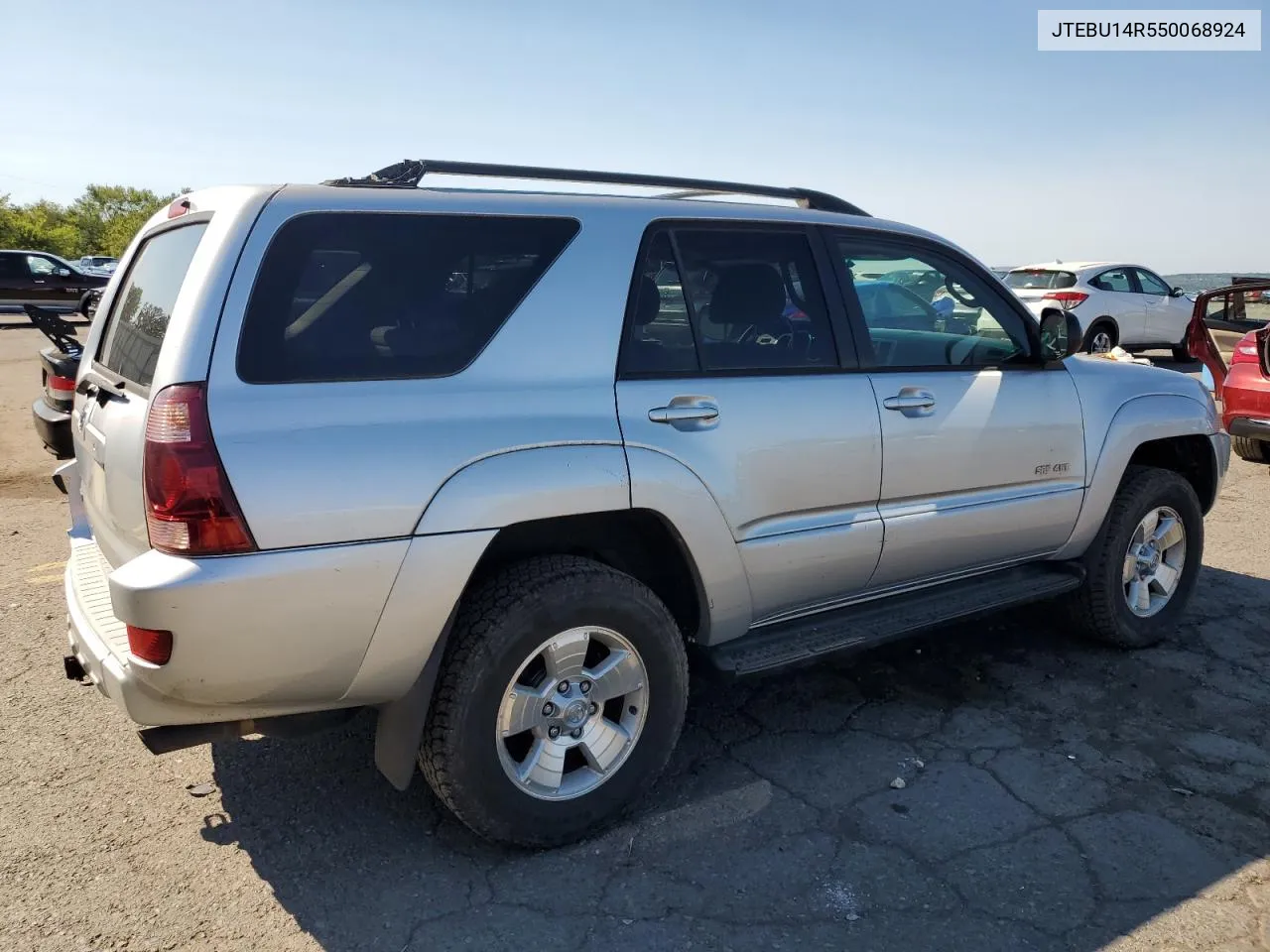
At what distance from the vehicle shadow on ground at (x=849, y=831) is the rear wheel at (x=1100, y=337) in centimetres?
1280

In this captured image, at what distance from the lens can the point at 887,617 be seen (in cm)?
361

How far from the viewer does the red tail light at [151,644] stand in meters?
2.32

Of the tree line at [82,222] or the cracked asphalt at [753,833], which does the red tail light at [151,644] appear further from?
the tree line at [82,222]

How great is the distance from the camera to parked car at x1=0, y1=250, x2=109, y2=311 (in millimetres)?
22906

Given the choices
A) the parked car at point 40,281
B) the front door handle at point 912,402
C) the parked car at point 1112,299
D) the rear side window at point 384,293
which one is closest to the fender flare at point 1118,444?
the front door handle at point 912,402

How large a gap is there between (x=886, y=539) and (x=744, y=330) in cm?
91

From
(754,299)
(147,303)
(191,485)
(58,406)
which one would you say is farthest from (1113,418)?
(58,406)

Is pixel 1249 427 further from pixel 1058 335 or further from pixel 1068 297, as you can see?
pixel 1068 297

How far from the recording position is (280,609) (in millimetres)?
2371

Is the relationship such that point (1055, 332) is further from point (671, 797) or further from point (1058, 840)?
point (671, 797)

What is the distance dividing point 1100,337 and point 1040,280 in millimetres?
1356

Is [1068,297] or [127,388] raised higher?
[127,388]

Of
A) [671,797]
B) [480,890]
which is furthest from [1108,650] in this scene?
[480,890]

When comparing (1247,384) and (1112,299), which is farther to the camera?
(1112,299)
